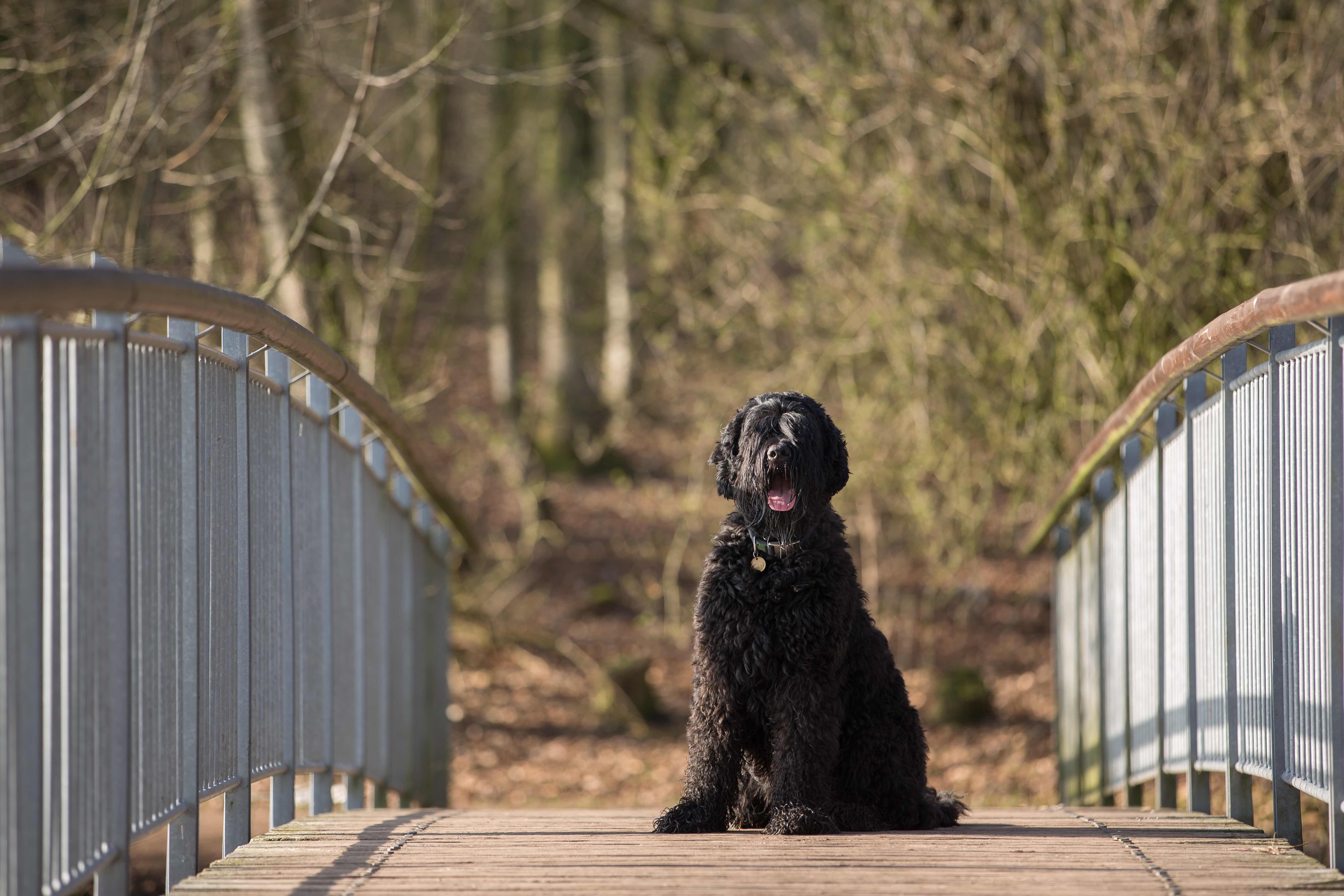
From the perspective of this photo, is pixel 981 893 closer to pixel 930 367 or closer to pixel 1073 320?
pixel 1073 320

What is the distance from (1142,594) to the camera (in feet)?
15.4

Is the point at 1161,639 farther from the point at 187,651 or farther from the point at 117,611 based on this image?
the point at 117,611

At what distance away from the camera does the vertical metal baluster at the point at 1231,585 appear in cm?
348

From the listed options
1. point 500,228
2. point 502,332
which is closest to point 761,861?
point 500,228

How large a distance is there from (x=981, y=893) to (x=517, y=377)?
39.0 feet

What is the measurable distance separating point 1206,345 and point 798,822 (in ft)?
5.20

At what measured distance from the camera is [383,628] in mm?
5305

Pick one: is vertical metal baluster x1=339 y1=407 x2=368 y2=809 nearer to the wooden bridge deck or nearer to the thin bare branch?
the wooden bridge deck

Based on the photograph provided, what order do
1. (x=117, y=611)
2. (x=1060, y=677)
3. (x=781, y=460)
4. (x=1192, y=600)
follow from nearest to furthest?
1. (x=117, y=611)
2. (x=781, y=460)
3. (x=1192, y=600)
4. (x=1060, y=677)

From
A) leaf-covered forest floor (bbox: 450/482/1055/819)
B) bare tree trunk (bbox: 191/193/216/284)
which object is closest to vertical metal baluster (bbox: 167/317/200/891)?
bare tree trunk (bbox: 191/193/216/284)

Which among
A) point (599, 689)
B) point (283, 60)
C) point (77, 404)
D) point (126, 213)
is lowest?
point (599, 689)

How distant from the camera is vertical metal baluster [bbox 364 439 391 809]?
523cm

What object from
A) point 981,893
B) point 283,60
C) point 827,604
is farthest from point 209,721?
point 283,60

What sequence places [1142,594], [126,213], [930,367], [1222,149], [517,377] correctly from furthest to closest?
[517,377] < [930,367] < [126,213] < [1222,149] < [1142,594]
